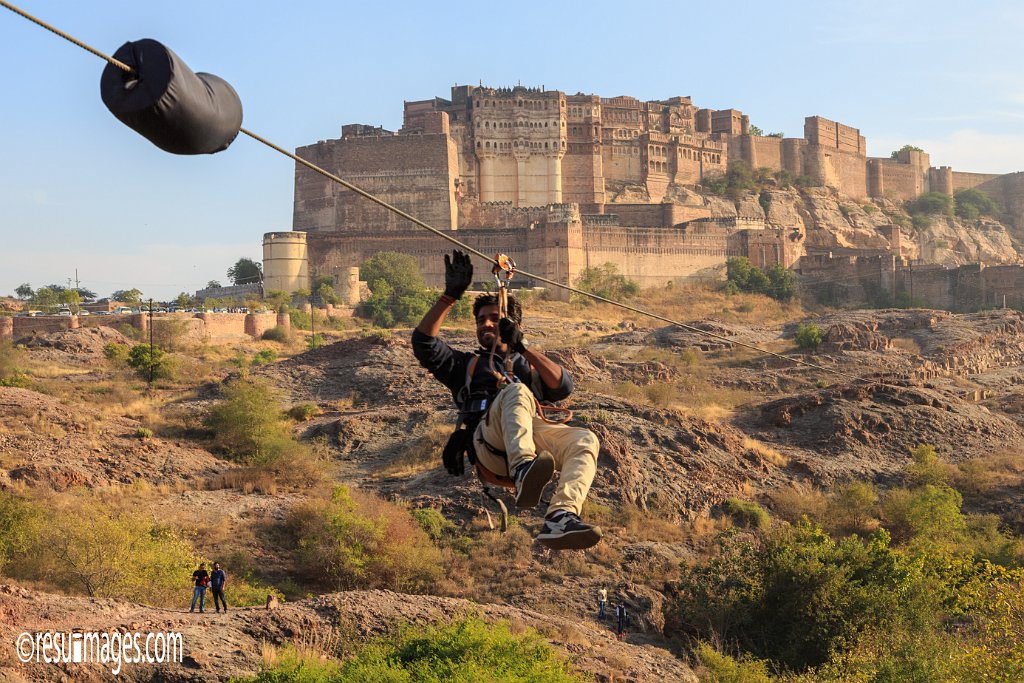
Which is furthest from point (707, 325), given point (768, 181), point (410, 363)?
point (768, 181)

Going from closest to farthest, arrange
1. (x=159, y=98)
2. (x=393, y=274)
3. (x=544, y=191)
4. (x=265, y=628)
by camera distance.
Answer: (x=159, y=98), (x=265, y=628), (x=393, y=274), (x=544, y=191)

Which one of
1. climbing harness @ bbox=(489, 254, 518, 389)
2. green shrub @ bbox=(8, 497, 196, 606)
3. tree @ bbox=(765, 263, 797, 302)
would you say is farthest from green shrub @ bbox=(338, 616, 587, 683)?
tree @ bbox=(765, 263, 797, 302)

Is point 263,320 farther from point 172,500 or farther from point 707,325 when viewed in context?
point 172,500

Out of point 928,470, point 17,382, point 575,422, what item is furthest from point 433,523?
point 17,382

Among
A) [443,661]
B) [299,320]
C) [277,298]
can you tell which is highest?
[277,298]

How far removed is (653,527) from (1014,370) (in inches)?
993

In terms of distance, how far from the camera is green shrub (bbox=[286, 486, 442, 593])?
18.7m

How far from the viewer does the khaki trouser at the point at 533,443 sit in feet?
17.0

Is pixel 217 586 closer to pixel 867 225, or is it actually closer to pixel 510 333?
pixel 510 333

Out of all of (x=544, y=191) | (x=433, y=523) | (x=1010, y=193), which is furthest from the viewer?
(x=1010, y=193)

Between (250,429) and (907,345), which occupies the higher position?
(907,345)

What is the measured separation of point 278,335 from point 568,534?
40570 mm

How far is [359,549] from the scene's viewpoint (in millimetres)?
18953

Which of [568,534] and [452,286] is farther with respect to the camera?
[452,286]
